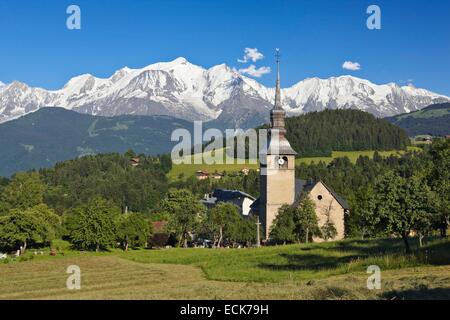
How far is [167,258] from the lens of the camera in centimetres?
5916

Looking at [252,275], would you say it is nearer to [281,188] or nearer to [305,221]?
[305,221]

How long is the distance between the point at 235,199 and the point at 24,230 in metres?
49.9

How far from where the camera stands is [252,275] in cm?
3978

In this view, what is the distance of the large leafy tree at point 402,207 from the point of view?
39344 mm

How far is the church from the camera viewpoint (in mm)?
83500

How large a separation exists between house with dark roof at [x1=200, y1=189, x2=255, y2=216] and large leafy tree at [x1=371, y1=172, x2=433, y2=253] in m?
61.7

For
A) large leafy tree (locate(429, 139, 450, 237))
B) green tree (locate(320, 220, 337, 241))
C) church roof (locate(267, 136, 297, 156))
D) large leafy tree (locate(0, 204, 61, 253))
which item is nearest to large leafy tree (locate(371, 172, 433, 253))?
large leafy tree (locate(429, 139, 450, 237))

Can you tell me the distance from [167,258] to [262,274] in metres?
21.5

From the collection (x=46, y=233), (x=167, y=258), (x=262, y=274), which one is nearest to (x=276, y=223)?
(x=167, y=258)

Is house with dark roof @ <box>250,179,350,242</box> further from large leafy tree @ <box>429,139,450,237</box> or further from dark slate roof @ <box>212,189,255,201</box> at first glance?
dark slate roof @ <box>212,189,255,201</box>

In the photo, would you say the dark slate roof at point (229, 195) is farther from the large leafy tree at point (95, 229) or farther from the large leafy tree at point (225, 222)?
the large leafy tree at point (95, 229)

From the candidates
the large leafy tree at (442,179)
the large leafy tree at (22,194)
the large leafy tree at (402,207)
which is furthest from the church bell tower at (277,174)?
the large leafy tree at (22,194)

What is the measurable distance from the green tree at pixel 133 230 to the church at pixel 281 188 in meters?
17.7
